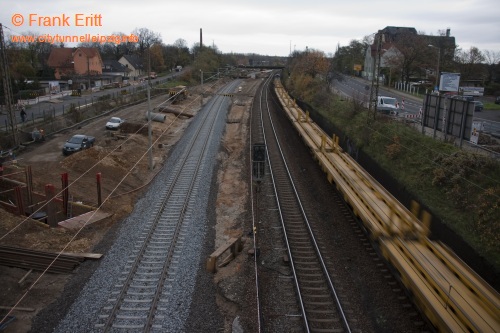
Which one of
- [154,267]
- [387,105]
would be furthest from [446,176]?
[387,105]

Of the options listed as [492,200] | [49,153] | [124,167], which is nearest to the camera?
[492,200]

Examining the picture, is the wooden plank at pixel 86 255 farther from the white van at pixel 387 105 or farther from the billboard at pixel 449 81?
the white van at pixel 387 105

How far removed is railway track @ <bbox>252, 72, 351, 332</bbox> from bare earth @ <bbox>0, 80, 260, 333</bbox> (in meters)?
1.65

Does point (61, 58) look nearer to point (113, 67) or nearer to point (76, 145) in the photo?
point (113, 67)

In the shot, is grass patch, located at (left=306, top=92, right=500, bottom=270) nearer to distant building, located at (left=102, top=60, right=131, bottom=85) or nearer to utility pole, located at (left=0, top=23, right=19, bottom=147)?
utility pole, located at (left=0, top=23, right=19, bottom=147)

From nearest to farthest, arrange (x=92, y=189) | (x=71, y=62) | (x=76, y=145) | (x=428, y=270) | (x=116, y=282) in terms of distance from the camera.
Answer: (x=428, y=270) → (x=116, y=282) → (x=92, y=189) → (x=76, y=145) → (x=71, y=62)

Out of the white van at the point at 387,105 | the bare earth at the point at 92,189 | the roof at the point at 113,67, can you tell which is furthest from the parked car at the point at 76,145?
the roof at the point at 113,67

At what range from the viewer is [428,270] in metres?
9.30

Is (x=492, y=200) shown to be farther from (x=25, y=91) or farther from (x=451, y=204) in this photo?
(x=25, y=91)

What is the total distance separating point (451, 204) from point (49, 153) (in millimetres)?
23168

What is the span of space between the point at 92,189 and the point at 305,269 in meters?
11.8

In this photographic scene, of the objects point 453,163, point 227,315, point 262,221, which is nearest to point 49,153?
point 262,221

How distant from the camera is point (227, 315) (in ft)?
31.1

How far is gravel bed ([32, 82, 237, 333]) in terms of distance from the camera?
30.0 feet
